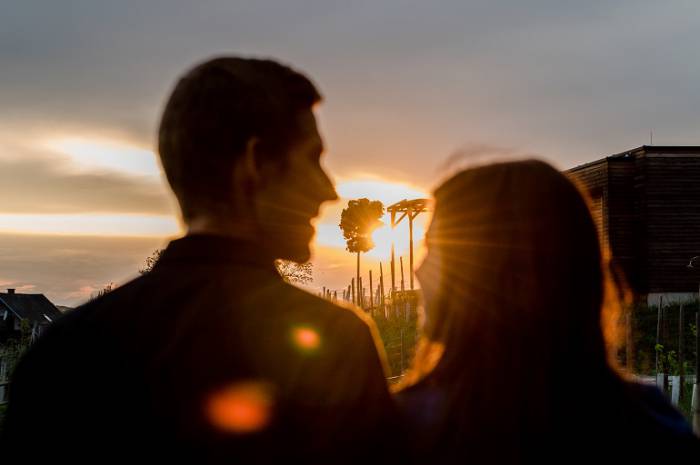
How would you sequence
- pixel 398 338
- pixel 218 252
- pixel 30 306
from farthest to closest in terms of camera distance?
pixel 30 306, pixel 398 338, pixel 218 252

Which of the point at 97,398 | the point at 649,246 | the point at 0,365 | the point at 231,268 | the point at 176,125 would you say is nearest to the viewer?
the point at 97,398

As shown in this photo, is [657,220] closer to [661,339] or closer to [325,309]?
[661,339]

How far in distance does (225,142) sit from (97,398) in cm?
64

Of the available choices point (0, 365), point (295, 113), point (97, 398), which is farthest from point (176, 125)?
point (0, 365)

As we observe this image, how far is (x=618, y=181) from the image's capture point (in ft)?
94.1

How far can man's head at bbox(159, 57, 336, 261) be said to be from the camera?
1817 millimetres

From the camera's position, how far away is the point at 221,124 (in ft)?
5.95

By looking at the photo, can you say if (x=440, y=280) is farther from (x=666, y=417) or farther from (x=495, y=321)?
(x=666, y=417)

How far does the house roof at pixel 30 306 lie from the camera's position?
61.0 m

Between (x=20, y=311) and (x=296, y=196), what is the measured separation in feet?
215

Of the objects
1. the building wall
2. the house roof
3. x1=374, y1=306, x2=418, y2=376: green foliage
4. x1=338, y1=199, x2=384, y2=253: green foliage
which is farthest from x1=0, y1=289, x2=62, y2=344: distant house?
the building wall

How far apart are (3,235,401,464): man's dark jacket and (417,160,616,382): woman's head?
2.03 ft

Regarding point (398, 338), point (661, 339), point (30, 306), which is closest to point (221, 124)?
point (661, 339)

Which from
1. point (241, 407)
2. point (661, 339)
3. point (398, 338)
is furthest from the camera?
point (398, 338)
